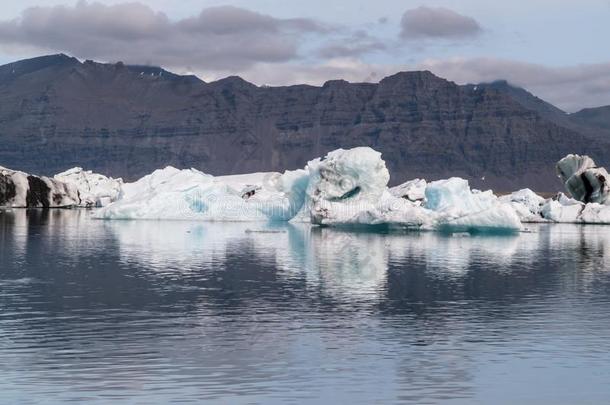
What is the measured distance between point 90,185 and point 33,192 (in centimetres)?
1871

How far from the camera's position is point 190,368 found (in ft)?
57.9

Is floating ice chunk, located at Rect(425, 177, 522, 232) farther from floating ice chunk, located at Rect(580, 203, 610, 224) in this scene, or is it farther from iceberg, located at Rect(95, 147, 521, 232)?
floating ice chunk, located at Rect(580, 203, 610, 224)

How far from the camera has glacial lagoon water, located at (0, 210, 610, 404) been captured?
16328 mm

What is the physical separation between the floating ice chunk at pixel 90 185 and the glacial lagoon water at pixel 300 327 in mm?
75303

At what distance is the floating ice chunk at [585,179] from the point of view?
8769 centimetres

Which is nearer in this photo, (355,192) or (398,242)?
(398,242)

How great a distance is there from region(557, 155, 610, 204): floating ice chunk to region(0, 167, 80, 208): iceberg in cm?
5458

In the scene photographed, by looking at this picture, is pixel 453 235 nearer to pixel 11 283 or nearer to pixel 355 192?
pixel 355 192

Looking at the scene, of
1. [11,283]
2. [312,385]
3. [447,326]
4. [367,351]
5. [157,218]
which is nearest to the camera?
[312,385]

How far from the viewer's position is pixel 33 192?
346ft

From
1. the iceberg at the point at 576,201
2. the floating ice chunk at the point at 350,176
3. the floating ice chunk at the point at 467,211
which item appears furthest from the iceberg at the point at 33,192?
the floating ice chunk at the point at 467,211

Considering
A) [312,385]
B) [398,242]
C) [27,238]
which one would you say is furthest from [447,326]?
[27,238]

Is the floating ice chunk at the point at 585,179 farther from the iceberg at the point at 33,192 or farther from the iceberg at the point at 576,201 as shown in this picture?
the iceberg at the point at 33,192

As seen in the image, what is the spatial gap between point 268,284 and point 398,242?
73.4 ft
